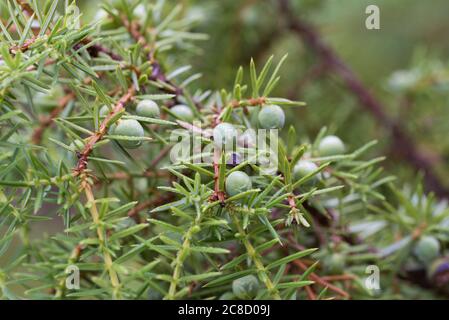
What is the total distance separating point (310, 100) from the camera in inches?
44.9

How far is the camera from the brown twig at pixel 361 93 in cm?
106

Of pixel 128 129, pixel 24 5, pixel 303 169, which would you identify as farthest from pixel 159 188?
pixel 24 5

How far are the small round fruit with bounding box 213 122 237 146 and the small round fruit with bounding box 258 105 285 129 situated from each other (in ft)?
0.14

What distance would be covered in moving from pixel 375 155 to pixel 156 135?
0.67 meters

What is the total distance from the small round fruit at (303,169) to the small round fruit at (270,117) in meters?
0.05

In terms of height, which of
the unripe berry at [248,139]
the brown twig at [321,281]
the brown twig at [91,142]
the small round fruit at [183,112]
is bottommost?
the brown twig at [321,281]

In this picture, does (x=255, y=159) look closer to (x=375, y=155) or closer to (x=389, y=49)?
(x=375, y=155)

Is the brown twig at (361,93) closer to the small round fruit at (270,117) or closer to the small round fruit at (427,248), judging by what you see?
the small round fruit at (427,248)

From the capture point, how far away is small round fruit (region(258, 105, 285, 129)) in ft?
1.76

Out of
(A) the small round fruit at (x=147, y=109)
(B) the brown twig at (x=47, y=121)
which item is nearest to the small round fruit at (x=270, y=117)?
(A) the small round fruit at (x=147, y=109)

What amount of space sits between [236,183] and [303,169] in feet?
0.34

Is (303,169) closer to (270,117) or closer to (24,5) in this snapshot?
(270,117)

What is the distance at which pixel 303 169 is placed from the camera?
0.55m

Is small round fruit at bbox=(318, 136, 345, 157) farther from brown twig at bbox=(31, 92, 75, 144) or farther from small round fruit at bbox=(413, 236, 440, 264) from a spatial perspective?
brown twig at bbox=(31, 92, 75, 144)
